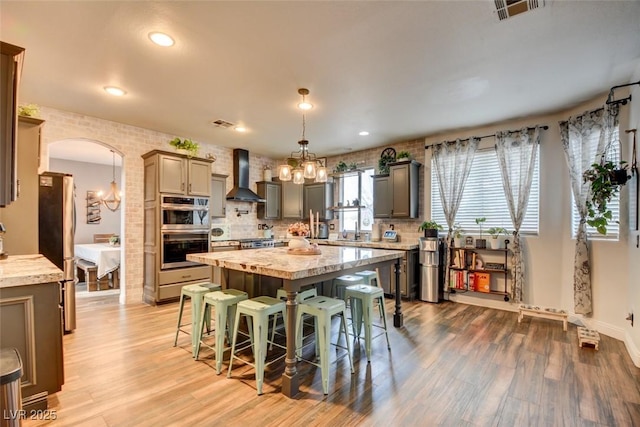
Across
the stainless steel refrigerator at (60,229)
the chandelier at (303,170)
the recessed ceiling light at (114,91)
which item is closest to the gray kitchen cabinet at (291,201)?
the chandelier at (303,170)

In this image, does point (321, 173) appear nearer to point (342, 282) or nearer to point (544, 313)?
point (342, 282)

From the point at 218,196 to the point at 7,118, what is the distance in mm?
4078

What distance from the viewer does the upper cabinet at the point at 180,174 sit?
454cm

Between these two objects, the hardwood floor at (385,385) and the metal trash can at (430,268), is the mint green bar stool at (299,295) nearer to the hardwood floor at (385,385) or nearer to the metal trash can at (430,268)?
the hardwood floor at (385,385)

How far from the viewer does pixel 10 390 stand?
1.30 meters

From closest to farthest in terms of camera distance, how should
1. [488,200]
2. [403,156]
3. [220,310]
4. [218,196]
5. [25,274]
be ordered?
[25,274] < [220,310] < [488,200] < [403,156] < [218,196]

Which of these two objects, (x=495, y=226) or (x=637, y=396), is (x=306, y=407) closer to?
(x=637, y=396)

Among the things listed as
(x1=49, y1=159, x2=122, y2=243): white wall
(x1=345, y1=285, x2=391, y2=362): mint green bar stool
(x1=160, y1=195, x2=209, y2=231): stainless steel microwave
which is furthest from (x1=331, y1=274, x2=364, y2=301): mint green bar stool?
(x1=49, y1=159, x2=122, y2=243): white wall

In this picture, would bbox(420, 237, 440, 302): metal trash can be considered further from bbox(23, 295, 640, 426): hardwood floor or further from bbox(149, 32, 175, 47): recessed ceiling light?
bbox(149, 32, 175, 47): recessed ceiling light

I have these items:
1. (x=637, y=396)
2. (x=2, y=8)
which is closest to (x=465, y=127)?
(x=637, y=396)

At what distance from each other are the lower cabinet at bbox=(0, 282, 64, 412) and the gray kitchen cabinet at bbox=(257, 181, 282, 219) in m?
4.67

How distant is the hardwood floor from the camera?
1.95 metres

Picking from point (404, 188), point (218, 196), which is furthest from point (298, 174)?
point (218, 196)

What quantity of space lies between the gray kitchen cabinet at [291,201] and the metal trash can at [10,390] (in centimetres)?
549
